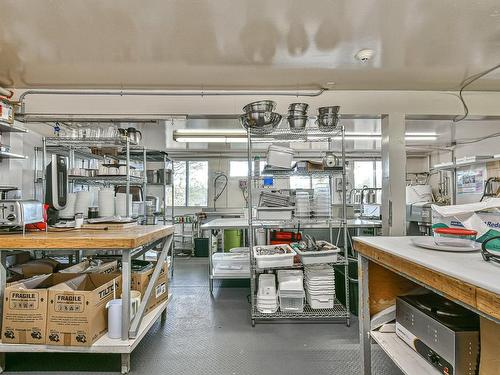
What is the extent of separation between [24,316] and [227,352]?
4.41ft

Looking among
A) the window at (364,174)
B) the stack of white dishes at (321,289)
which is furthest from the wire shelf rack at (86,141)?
the window at (364,174)

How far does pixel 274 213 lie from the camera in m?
2.98

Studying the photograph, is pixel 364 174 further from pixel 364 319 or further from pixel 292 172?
pixel 364 319

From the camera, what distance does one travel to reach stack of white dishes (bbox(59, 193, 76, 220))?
2.59m

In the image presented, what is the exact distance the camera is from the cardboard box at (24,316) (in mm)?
1745

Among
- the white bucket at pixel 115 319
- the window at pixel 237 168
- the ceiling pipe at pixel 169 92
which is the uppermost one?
the ceiling pipe at pixel 169 92

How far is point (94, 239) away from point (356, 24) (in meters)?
2.25

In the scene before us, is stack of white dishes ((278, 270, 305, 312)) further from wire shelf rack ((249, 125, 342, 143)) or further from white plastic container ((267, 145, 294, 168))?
wire shelf rack ((249, 125, 342, 143))

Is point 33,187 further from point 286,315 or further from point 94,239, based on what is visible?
point 286,315

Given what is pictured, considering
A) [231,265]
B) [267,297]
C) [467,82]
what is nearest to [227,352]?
[267,297]

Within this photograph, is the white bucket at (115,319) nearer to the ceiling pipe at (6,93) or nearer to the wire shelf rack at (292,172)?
the wire shelf rack at (292,172)

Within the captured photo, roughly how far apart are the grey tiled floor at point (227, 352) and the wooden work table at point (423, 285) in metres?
0.68

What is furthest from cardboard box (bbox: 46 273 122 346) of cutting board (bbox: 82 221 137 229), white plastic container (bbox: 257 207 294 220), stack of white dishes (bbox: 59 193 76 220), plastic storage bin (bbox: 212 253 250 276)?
plastic storage bin (bbox: 212 253 250 276)

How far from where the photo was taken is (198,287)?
3.95 metres
